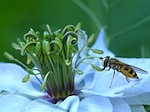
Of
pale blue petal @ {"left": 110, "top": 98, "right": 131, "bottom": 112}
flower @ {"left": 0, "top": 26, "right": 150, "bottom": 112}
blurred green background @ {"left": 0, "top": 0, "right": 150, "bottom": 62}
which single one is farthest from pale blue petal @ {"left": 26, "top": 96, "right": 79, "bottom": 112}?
blurred green background @ {"left": 0, "top": 0, "right": 150, "bottom": 62}

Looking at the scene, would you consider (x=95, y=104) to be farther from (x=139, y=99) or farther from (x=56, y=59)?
(x=56, y=59)

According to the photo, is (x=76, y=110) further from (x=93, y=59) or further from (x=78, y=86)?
(x=93, y=59)

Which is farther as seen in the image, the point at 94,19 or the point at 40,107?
the point at 94,19

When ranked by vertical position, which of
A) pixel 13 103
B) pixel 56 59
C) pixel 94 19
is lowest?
pixel 13 103

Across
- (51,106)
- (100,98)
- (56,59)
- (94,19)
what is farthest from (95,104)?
(94,19)

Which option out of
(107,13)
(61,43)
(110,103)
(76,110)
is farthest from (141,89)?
(107,13)

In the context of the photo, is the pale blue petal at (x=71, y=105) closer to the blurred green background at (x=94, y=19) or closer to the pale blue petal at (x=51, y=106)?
the pale blue petal at (x=51, y=106)

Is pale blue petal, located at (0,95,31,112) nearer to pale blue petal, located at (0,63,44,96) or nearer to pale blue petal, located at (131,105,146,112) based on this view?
pale blue petal, located at (0,63,44,96)
